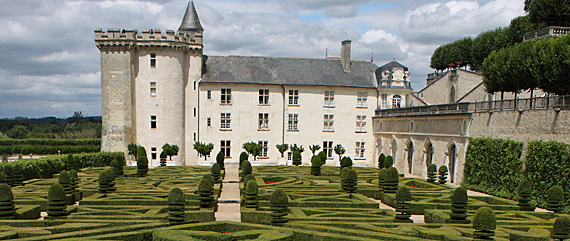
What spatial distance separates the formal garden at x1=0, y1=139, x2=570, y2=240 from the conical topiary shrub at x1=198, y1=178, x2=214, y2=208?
45 mm

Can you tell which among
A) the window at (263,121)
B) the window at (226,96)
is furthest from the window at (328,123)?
the window at (226,96)

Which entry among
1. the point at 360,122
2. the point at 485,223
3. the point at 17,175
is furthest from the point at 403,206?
the point at 360,122

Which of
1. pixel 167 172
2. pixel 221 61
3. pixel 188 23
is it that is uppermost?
pixel 188 23

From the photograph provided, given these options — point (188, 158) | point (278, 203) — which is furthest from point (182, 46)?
point (278, 203)

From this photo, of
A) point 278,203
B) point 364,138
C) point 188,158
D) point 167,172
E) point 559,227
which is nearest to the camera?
point 559,227

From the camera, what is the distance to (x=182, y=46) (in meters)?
43.8

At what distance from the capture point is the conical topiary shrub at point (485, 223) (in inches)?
548

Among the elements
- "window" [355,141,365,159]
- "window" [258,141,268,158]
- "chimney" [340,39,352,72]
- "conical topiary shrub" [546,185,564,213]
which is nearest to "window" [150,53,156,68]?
"window" [258,141,268,158]

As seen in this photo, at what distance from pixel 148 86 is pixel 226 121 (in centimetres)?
865

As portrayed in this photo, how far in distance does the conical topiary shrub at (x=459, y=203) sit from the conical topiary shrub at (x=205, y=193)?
1051 centimetres

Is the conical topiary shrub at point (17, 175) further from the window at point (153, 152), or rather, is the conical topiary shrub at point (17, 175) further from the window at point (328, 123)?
the window at point (328, 123)

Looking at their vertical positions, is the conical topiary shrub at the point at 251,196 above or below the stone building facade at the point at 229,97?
below

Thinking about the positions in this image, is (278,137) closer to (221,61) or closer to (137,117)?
(221,61)

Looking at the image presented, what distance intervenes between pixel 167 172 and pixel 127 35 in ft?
52.0
